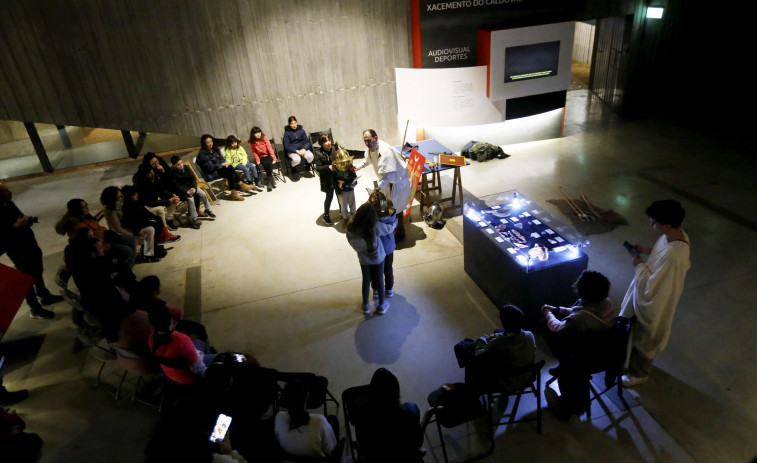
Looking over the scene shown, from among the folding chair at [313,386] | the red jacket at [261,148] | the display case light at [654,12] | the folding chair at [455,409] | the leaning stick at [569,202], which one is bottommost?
the leaning stick at [569,202]

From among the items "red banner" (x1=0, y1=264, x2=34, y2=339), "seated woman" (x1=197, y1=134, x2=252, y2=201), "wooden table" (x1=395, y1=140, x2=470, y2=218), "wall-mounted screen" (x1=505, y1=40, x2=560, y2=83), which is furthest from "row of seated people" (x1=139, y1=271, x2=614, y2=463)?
"wall-mounted screen" (x1=505, y1=40, x2=560, y2=83)

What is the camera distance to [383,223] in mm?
4742

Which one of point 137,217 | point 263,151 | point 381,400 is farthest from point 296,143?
point 381,400

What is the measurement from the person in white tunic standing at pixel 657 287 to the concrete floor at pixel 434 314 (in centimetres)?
41

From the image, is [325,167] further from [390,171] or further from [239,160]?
[239,160]

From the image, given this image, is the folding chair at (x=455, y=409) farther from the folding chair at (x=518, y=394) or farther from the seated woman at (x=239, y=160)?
the seated woman at (x=239, y=160)

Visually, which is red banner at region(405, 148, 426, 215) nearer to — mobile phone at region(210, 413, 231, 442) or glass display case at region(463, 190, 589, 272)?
glass display case at region(463, 190, 589, 272)

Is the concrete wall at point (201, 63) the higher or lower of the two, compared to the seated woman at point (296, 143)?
higher

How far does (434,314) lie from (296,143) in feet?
16.1

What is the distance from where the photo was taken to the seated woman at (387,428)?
2.69m

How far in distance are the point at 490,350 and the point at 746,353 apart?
266 centimetres

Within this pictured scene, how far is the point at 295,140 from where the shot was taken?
883 cm

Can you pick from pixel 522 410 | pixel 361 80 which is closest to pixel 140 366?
pixel 522 410

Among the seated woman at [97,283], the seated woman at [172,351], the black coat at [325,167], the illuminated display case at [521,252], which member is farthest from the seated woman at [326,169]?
the seated woman at [172,351]
